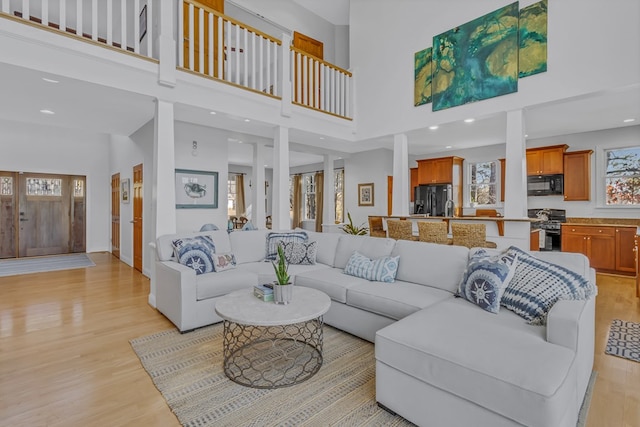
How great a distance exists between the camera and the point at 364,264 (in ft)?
10.6

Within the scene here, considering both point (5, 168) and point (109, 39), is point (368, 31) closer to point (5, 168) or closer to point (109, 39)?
point (109, 39)

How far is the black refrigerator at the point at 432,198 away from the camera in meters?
7.52

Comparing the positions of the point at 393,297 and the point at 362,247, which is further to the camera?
the point at 362,247

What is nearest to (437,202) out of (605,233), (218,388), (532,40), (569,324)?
(605,233)

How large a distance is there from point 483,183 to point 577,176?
1.83 m

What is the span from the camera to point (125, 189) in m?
6.58

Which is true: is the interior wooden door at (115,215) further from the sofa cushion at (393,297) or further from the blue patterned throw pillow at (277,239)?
the sofa cushion at (393,297)

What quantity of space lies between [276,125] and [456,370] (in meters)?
4.48

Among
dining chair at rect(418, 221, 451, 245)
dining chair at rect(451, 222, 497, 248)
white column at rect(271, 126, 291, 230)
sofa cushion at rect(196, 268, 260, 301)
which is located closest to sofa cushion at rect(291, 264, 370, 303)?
sofa cushion at rect(196, 268, 260, 301)

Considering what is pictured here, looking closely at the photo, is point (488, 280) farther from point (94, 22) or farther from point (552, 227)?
point (552, 227)

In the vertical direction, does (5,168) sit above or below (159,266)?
above

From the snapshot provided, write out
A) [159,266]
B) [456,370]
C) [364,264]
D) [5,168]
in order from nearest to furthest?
[456,370], [364,264], [159,266], [5,168]

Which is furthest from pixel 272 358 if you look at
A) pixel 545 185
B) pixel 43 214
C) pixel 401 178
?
pixel 43 214

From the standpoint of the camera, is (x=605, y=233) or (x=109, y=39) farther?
(x=605, y=233)
